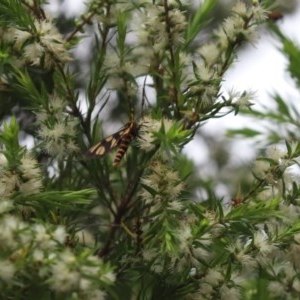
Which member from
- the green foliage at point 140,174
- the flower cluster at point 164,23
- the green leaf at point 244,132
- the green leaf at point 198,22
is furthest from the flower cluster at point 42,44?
the green leaf at point 244,132

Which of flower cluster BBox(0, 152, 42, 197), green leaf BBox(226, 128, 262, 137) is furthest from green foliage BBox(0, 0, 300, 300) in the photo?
green leaf BBox(226, 128, 262, 137)

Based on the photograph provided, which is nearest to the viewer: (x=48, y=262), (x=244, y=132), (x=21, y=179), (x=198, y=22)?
(x=48, y=262)

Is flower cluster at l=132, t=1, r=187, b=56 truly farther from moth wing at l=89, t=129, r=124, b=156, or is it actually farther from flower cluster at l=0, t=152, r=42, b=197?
flower cluster at l=0, t=152, r=42, b=197

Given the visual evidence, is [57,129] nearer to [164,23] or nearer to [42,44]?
[42,44]

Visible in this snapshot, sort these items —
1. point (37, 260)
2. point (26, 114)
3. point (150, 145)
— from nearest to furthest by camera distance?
point (37, 260)
point (150, 145)
point (26, 114)

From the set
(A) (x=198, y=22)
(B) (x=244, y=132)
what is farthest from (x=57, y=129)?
(B) (x=244, y=132)

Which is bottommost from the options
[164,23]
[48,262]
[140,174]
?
[48,262]

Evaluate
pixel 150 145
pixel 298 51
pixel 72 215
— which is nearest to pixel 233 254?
pixel 150 145

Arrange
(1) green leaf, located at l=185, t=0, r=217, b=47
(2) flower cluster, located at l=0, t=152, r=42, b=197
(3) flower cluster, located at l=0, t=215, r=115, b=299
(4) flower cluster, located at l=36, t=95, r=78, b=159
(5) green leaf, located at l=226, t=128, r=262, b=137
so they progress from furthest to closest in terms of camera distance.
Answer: (5) green leaf, located at l=226, t=128, r=262, b=137
(1) green leaf, located at l=185, t=0, r=217, b=47
(4) flower cluster, located at l=36, t=95, r=78, b=159
(2) flower cluster, located at l=0, t=152, r=42, b=197
(3) flower cluster, located at l=0, t=215, r=115, b=299

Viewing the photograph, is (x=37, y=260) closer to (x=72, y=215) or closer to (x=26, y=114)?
(x=72, y=215)
